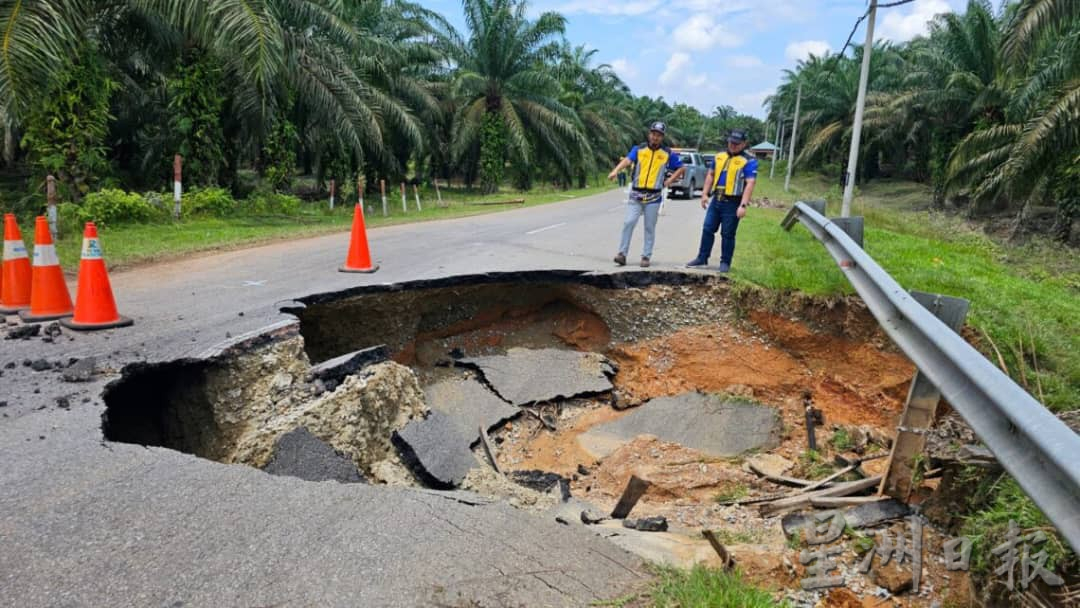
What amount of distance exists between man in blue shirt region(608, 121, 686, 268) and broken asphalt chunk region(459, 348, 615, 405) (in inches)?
56.4

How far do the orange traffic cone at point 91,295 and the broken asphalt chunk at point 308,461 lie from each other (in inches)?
79.8

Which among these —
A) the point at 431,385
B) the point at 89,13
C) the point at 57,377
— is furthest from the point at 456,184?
the point at 57,377

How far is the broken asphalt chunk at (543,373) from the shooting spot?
7.11m

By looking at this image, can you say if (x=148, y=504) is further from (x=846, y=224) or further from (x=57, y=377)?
(x=846, y=224)

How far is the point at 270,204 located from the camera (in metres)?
14.5

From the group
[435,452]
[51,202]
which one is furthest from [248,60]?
[435,452]

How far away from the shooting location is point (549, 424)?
6844mm

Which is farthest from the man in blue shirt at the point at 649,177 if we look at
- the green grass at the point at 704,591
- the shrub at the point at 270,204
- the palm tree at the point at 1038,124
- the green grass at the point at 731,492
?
the shrub at the point at 270,204

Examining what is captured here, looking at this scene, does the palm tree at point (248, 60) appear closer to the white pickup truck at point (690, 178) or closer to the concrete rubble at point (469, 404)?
the concrete rubble at point (469, 404)

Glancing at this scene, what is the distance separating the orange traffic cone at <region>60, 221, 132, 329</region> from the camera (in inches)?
197

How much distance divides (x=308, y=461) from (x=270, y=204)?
11.9m

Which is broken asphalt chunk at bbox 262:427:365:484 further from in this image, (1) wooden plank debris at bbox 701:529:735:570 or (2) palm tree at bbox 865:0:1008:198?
(2) palm tree at bbox 865:0:1008:198

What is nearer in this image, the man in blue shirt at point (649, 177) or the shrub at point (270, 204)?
the man in blue shirt at point (649, 177)

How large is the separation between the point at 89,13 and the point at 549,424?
9125 mm
